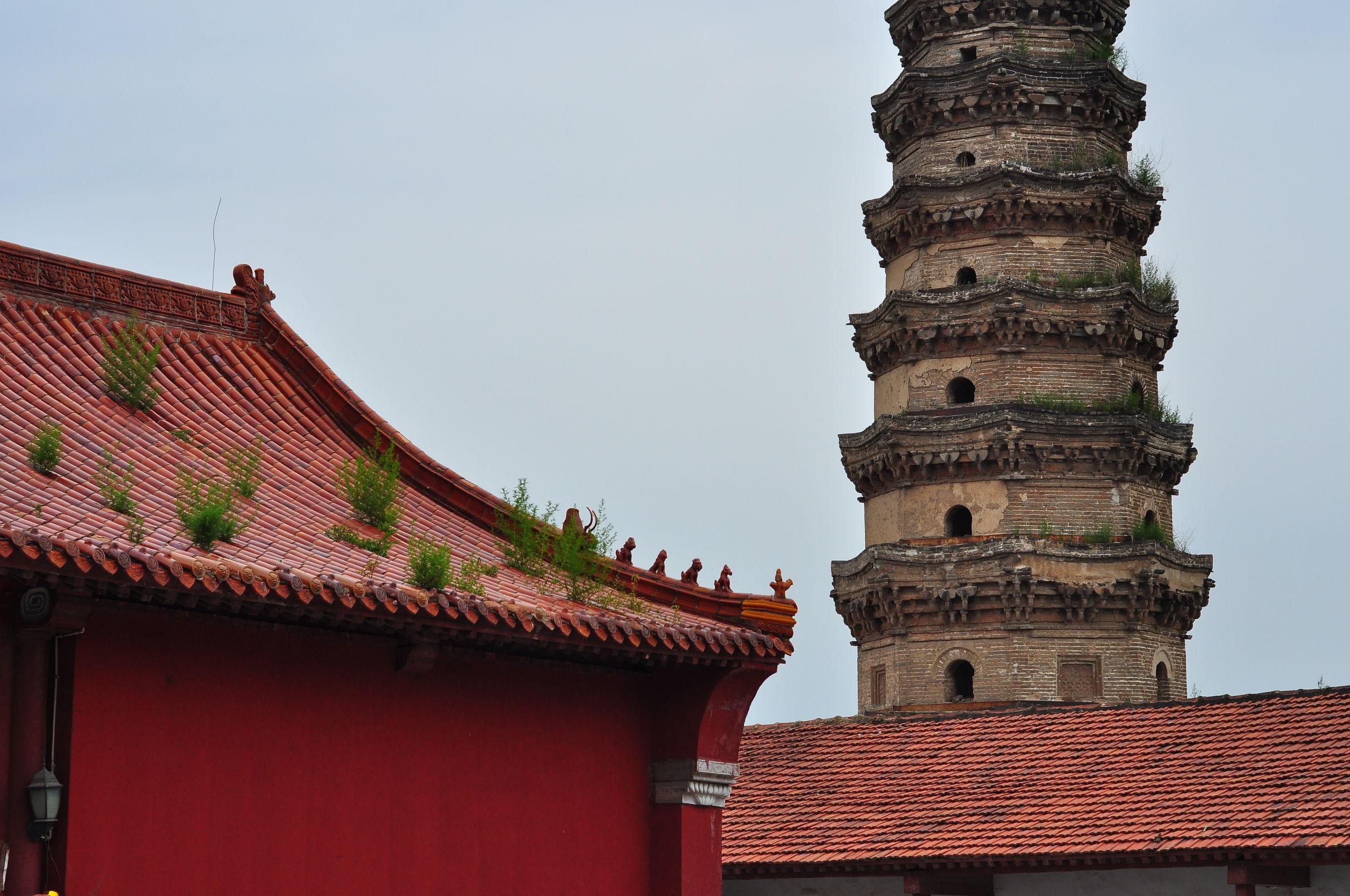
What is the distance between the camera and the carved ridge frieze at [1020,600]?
3152cm

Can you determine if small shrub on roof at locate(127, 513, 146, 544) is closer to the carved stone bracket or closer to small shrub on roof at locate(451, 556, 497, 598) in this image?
small shrub on roof at locate(451, 556, 497, 598)

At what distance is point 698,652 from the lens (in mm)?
14539

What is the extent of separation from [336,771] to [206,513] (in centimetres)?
211

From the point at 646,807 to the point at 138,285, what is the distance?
20.3 feet

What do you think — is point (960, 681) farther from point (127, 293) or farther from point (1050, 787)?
point (127, 293)

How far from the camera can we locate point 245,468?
14.9m

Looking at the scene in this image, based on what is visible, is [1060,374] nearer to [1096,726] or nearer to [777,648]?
[1096,726]

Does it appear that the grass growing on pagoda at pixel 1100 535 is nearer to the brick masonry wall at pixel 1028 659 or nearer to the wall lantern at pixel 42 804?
the brick masonry wall at pixel 1028 659

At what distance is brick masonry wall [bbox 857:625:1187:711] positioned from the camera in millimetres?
31484

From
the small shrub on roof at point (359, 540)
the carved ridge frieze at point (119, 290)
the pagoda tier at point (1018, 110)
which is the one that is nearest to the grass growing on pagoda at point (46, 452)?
the small shrub on roof at point (359, 540)

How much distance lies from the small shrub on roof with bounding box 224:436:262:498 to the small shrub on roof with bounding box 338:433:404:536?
27.0 inches

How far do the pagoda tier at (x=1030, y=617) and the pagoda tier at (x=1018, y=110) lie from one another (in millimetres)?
6954

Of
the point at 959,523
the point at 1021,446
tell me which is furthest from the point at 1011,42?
the point at 959,523

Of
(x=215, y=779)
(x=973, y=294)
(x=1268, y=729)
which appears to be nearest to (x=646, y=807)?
(x=215, y=779)
